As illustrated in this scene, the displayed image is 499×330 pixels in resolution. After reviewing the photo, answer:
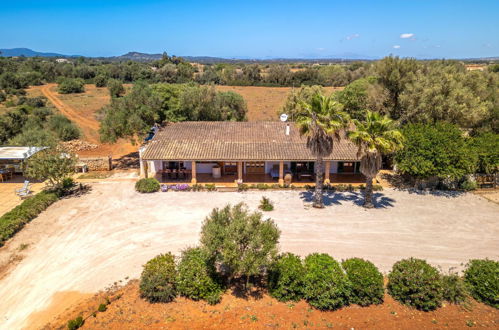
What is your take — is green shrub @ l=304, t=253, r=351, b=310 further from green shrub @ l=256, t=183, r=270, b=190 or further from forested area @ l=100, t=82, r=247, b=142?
forested area @ l=100, t=82, r=247, b=142

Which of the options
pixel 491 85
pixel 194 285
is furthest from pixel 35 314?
pixel 491 85

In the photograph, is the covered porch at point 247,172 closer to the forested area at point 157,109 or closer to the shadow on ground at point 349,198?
the shadow on ground at point 349,198

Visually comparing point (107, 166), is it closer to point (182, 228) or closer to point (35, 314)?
point (182, 228)

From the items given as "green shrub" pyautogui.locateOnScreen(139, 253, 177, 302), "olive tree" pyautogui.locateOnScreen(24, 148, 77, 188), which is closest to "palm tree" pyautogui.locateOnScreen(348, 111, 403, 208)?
"green shrub" pyautogui.locateOnScreen(139, 253, 177, 302)

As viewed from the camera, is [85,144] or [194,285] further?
[85,144]

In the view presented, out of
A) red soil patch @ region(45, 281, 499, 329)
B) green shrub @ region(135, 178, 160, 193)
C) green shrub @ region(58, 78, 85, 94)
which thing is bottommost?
red soil patch @ region(45, 281, 499, 329)

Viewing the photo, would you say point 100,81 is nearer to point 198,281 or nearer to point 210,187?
point 210,187
